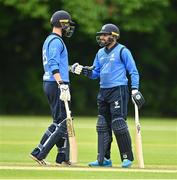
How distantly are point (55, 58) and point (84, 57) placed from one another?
25885 mm

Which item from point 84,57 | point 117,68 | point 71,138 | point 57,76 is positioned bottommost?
point 71,138

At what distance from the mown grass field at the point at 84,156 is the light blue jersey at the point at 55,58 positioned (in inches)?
58.4

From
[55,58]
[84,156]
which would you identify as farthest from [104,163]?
[84,156]

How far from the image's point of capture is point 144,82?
41.4 m

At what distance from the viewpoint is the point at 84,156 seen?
59.2 feet

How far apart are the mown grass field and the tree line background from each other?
11.1 metres

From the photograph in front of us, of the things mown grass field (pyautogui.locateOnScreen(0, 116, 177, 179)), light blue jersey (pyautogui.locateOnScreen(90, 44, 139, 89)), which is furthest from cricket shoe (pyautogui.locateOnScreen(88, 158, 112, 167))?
light blue jersey (pyautogui.locateOnScreen(90, 44, 139, 89))

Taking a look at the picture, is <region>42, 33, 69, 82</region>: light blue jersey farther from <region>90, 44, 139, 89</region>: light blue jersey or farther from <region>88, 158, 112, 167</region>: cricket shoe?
<region>88, 158, 112, 167</region>: cricket shoe

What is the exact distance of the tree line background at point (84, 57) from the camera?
39906 mm

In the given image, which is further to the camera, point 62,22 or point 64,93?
point 62,22

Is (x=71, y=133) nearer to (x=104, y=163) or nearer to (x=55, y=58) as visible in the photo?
(x=104, y=163)

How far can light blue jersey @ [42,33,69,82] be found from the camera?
599 inches

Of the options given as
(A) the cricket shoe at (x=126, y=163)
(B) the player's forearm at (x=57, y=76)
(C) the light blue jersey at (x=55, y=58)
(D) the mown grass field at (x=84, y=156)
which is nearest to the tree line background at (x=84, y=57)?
(D) the mown grass field at (x=84, y=156)

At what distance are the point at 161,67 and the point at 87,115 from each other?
409cm
